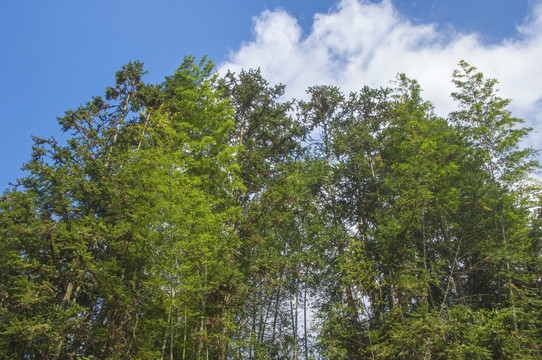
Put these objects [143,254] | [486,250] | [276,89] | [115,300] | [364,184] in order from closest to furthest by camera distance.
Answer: [115,300] < [143,254] < [486,250] < [364,184] < [276,89]

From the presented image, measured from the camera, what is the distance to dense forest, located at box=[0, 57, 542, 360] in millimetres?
7141

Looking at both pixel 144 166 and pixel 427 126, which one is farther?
pixel 427 126

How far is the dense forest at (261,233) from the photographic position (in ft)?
23.4

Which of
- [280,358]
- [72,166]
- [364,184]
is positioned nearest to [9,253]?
[72,166]

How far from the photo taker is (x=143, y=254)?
7555 millimetres

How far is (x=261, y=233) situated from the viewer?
38.7 feet

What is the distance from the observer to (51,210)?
8.34 metres

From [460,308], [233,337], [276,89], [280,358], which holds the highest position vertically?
[276,89]

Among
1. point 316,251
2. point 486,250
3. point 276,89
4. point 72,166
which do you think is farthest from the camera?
point 276,89

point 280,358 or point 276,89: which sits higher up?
point 276,89

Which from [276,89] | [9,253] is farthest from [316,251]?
Result: [9,253]

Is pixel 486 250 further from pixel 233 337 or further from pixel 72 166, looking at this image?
pixel 72 166

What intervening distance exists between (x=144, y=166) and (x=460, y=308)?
8.95 meters

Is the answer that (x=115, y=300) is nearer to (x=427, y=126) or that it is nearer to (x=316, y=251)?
(x=316, y=251)
